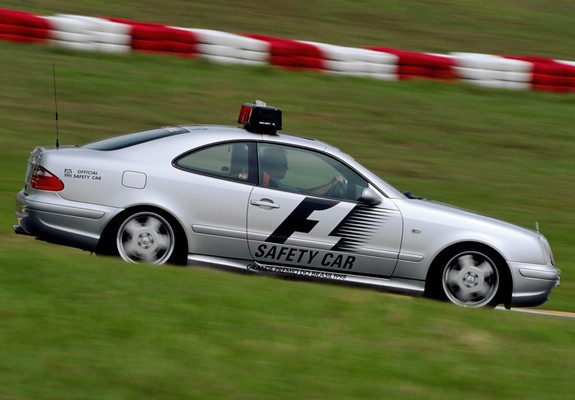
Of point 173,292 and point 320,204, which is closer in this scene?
point 173,292

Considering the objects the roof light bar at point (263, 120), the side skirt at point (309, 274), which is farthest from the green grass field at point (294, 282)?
the roof light bar at point (263, 120)

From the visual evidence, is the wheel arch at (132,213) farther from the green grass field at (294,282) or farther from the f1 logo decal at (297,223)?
the f1 logo decal at (297,223)

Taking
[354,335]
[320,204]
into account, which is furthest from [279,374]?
[320,204]

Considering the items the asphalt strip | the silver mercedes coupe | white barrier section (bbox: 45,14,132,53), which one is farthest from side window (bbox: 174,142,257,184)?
white barrier section (bbox: 45,14,132,53)

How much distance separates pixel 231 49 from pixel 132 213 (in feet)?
34.3

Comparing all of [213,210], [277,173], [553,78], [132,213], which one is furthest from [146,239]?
[553,78]

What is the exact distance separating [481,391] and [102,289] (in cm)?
245

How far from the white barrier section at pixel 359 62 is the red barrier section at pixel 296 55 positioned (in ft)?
0.43

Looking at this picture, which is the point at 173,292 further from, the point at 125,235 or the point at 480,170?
the point at 480,170

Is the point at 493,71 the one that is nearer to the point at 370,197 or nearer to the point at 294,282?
the point at 370,197

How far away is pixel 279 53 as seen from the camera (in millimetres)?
18234

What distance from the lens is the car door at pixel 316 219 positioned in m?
8.21

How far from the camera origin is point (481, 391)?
560 cm

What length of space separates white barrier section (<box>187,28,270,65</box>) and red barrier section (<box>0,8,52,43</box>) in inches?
107
